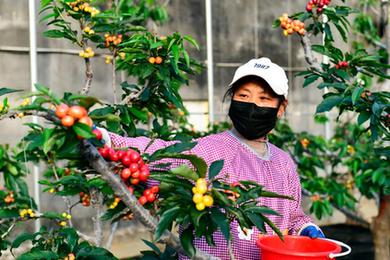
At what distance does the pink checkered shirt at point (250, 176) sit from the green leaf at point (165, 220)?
609mm

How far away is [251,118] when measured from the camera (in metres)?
2.36

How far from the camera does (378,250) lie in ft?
14.2

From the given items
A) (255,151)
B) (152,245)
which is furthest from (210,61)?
(152,245)

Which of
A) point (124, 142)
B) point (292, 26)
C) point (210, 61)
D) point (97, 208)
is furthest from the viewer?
point (210, 61)

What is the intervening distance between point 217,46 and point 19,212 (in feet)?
12.6

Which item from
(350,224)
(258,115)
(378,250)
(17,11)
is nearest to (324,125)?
(350,224)

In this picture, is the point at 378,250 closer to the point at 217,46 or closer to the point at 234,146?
the point at 234,146

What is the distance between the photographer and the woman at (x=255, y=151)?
2.21 metres

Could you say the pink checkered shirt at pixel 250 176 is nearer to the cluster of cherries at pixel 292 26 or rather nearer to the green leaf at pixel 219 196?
the green leaf at pixel 219 196

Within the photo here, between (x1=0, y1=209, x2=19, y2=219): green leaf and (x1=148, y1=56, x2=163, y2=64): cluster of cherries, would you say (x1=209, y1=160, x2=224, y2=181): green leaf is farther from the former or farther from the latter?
(x1=0, y1=209, x2=19, y2=219): green leaf

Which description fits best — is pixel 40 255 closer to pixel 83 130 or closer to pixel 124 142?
pixel 124 142

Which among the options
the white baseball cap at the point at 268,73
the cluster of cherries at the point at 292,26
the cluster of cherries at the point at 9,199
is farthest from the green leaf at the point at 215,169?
the cluster of cherries at the point at 9,199

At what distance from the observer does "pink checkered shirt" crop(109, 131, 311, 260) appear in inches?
86.2

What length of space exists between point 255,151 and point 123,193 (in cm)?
112
